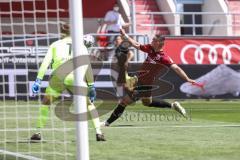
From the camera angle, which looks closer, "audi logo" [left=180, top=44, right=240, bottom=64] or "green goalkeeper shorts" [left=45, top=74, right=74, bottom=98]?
"green goalkeeper shorts" [left=45, top=74, right=74, bottom=98]

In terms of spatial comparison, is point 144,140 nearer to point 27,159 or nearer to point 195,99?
point 27,159

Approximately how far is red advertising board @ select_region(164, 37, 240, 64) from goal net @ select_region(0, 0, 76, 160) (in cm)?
482

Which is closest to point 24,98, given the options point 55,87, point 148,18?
point 55,87

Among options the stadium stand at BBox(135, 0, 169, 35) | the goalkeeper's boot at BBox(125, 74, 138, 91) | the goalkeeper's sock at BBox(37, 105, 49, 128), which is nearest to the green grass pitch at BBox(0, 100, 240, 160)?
the goalkeeper's sock at BBox(37, 105, 49, 128)

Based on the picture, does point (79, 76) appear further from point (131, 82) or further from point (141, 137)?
point (131, 82)

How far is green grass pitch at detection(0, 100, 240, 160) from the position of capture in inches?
405

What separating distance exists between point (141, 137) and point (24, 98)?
1037 cm

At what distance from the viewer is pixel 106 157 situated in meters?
9.94

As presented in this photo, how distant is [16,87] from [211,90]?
669 centimetres

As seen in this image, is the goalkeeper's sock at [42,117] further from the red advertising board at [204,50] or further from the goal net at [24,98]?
the red advertising board at [204,50]

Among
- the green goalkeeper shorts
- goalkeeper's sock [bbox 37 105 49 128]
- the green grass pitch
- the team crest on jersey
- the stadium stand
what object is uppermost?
the stadium stand

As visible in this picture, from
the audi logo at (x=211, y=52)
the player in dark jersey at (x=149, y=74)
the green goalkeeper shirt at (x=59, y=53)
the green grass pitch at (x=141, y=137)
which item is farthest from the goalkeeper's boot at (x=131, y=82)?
the green goalkeeper shirt at (x=59, y=53)

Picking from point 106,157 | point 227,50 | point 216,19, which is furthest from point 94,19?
point 106,157

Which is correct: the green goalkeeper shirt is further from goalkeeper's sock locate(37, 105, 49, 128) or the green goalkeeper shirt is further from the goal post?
the goal post
